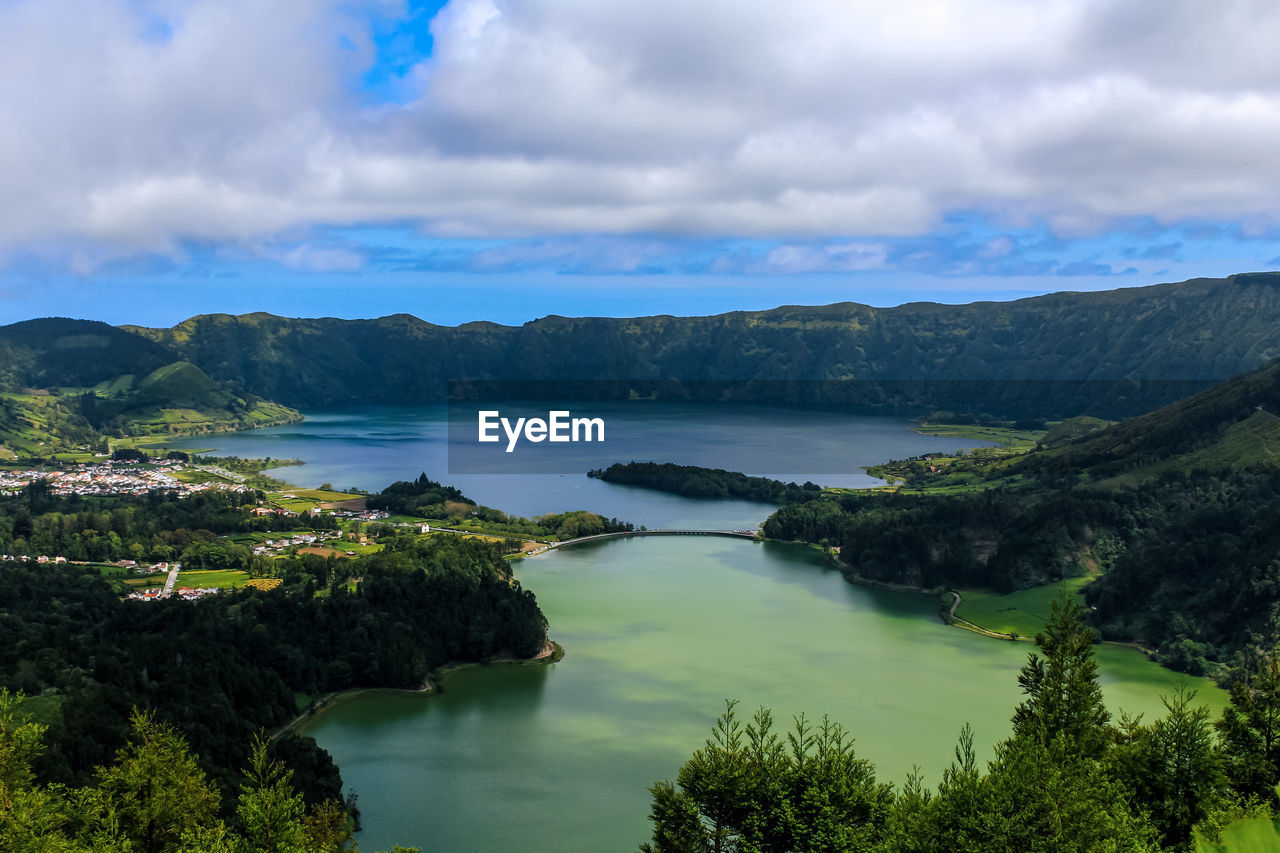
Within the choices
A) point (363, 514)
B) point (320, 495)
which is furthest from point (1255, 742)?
point (320, 495)

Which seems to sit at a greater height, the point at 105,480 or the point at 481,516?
the point at 105,480

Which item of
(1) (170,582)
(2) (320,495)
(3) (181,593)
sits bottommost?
(1) (170,582)

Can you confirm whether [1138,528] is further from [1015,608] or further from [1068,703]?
[1068,703]

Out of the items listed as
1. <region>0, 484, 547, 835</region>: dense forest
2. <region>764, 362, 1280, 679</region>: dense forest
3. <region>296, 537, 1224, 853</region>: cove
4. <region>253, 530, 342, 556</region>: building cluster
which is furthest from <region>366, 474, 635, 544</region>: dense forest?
<region>0, 484, 547, 835</region>: dense forest

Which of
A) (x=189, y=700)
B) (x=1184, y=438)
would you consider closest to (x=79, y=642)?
(x=189, y=700)

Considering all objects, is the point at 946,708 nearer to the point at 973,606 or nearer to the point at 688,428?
the point at 973,606

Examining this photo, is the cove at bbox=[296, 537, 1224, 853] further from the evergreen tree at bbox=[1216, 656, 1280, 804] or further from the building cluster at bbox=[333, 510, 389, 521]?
the building cluster at bbox=[333, 510, 389, 521]

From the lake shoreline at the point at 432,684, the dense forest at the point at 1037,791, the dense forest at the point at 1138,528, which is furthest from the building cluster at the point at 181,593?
the dense forest at the point at 1138,528
